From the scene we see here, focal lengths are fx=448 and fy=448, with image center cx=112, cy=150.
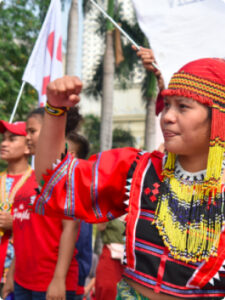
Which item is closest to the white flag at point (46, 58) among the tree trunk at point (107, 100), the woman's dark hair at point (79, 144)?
the woman's dark hair at point (79, 144)

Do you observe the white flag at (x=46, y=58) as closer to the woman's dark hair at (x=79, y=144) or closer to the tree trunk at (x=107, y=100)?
the woman's dark hair at (x=79, y=144)

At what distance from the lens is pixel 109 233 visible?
456 cm

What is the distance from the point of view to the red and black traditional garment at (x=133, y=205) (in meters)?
1.71

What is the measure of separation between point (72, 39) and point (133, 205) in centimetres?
1195

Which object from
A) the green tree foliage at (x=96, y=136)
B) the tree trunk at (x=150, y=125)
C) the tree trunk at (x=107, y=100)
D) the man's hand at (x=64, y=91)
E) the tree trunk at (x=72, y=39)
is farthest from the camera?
the green tree foliage at (x=96, y=136)

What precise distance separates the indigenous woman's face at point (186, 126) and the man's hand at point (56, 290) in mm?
1440

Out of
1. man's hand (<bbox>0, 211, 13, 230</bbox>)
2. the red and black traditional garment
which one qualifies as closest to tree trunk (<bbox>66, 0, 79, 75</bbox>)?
man's hand (<bbox>0, 211, 13, 230</bbox>)

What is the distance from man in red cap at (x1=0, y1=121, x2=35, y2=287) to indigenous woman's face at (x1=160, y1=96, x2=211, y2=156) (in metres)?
1.94

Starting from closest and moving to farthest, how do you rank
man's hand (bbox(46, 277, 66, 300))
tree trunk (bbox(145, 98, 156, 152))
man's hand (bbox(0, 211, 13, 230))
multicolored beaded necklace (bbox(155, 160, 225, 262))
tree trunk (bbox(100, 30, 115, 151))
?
multicolored beaded necklace (bbox(155, 160, 225, 262))
man's hand (bbox(46, 277, 66, 300))
man's hand (bbox(0, 211, 13, 230))
tree trunk (bbox(100, 30, 115, 151))
tree trunk (bbox(145, 98, 156, 152))

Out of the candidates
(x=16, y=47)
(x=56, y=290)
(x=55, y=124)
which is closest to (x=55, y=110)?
(x=55, y=124)

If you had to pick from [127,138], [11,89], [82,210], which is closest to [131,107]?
[127,138]

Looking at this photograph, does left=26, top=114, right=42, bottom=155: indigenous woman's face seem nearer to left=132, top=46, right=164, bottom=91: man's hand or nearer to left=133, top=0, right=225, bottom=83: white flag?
left=132, top=46, right=164, bottom=91: man's hand

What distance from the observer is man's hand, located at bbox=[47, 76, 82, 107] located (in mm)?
1627

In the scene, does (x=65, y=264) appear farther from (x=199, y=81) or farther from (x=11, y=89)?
(x=11, y=89)
